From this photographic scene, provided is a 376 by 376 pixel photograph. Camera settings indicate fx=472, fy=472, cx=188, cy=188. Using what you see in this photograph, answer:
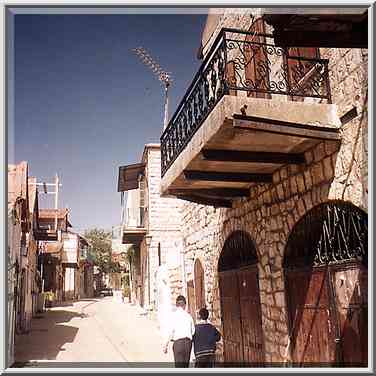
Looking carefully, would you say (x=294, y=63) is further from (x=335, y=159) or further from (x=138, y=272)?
(x=138, y=272)

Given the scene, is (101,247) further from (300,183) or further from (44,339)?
(300,183)

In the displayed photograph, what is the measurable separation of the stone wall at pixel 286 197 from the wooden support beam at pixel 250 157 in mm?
156

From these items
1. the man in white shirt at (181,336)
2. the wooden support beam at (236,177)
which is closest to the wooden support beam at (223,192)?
the wooden support beam at (236,177)

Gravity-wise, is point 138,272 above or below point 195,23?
below

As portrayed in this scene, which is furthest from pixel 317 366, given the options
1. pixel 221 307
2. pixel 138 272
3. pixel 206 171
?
pixel 138 272

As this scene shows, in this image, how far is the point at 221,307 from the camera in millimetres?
8141

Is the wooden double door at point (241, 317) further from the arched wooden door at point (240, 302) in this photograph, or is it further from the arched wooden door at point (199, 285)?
the arched wooden door at point (199, 285)

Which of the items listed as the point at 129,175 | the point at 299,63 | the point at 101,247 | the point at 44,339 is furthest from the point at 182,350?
the point at 101,247

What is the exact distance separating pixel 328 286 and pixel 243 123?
6.34 feet

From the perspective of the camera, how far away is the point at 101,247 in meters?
41.6

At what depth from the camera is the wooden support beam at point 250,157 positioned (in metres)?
5.20

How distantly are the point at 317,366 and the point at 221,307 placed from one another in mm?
3179

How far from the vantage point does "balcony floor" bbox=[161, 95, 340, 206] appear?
179 inches

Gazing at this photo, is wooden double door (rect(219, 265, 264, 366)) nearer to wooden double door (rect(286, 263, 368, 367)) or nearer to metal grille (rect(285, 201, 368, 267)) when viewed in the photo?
wooden double door (rect(286, 263, 368, 367))
